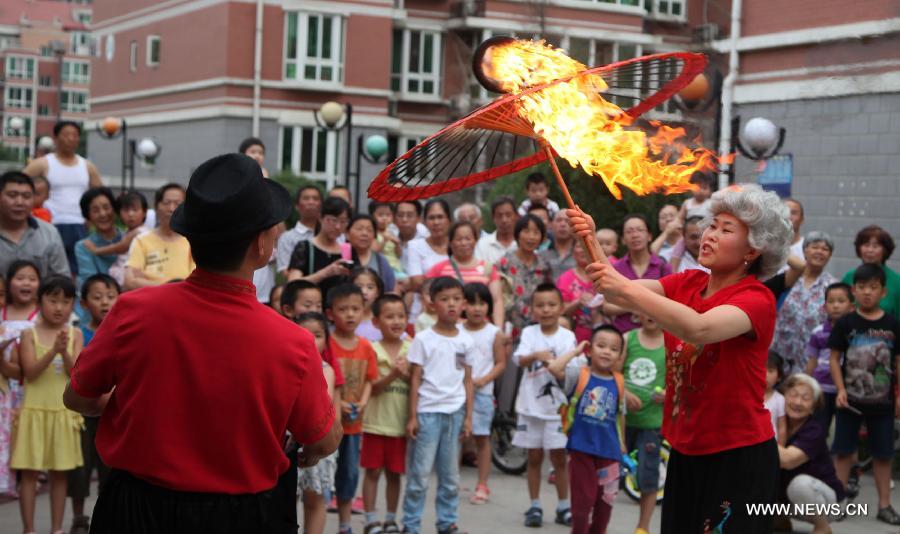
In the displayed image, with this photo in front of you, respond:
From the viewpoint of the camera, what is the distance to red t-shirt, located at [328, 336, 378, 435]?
701 centimetres

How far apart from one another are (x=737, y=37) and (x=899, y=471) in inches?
249

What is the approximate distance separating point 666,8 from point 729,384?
106 feet

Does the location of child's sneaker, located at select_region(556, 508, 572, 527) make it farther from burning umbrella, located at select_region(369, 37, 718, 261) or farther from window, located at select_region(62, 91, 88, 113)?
window, located at select_region(62, 91, 88, 113)

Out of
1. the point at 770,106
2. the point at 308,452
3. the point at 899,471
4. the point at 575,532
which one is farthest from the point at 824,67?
the point at 308,452

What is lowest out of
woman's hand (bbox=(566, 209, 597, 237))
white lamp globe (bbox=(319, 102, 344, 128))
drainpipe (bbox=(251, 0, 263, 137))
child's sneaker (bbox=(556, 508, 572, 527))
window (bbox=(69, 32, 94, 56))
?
child's sneaker (bbox=(556, 508, 572, 527))

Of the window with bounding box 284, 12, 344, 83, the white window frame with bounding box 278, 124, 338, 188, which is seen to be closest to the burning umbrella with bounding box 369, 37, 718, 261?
the white window frame with bounding box 278, 124, 338, 188

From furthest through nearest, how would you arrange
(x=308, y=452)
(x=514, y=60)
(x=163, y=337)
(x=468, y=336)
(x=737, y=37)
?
(x=737, y=37) < (x=468, y=336) < (x=514, y=60) < (x=308, y=452) < (x=163, y=337)

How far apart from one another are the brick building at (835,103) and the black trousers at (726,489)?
24.7ft

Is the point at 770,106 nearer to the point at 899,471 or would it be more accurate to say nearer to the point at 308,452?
the point at 899,471

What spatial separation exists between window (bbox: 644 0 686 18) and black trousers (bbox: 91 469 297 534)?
108 feet

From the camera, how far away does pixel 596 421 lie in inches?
267

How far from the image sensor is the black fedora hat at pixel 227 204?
3.26m

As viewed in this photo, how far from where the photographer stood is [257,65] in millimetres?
32375

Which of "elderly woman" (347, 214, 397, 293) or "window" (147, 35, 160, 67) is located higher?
"window" (147, 35, 160, 67)
